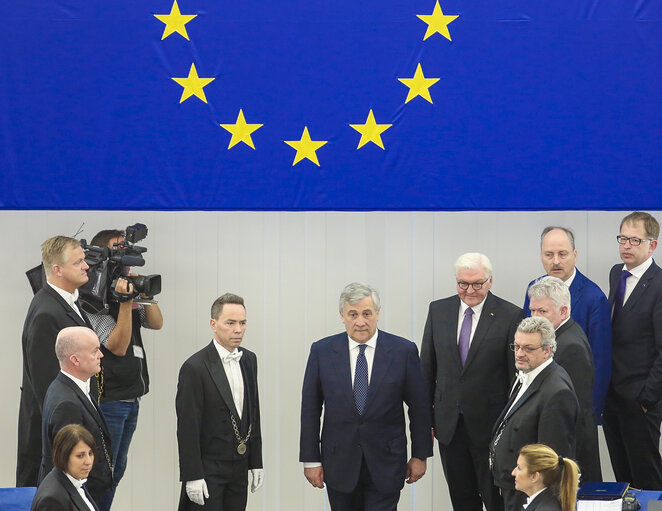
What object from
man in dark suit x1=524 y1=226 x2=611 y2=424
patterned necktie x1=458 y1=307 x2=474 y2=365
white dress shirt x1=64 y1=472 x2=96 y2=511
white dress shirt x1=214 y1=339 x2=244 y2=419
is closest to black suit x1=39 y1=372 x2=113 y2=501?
white dress shirt x1=64 y1=472 x2=96 y2=511

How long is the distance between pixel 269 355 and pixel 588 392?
2.20 meters

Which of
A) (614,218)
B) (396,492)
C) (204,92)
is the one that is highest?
(204,92)

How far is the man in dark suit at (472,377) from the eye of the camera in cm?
527

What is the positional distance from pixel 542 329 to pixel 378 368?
998 mm

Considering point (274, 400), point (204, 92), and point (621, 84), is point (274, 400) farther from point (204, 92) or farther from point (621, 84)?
point (621, 84)

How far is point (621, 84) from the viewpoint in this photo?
5.74 meters

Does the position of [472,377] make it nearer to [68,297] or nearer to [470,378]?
[470,378]

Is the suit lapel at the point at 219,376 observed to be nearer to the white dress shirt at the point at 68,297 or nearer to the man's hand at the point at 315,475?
the man's hand at the point at 315,475

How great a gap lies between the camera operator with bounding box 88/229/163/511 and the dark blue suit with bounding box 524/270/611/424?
2360mm

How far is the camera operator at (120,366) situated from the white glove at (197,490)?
0.68m

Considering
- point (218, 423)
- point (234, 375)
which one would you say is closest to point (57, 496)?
point (218, 423)

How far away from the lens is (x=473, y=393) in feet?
17.3

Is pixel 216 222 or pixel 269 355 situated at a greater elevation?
pixel 216 222

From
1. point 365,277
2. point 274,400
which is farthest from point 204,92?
point 274,400
